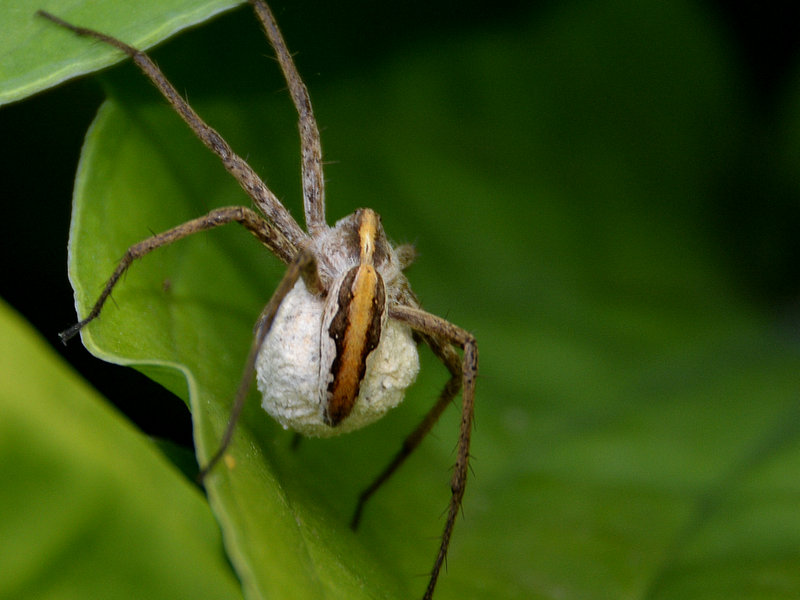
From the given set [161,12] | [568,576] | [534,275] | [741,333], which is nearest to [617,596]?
[568,576]

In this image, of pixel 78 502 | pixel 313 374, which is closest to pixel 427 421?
pixel 313 374

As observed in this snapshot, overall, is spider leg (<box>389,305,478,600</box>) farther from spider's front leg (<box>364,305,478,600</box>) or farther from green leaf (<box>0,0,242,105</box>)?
green leaf (<box>0,0,242,105</box>)

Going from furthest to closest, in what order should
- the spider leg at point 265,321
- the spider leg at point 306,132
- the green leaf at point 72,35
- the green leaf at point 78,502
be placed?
the spider leg at point 306,132 → the green leaf at point 72,35 → the spider leg at point 265,321 → the green leaf at point 78,502

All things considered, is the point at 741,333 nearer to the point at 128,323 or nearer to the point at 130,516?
the point at 128,323

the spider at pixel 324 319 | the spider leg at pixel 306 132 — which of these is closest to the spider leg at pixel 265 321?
the spider at pixel 324 319

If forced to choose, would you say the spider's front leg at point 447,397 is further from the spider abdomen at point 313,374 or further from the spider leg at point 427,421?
the spider abdomen at point 313,374

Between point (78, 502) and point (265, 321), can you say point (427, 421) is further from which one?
point (78, 502)
